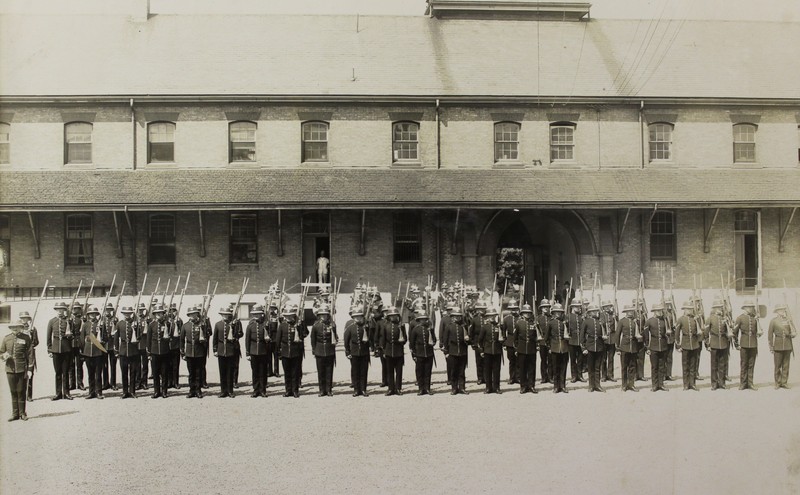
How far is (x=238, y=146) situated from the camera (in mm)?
24266

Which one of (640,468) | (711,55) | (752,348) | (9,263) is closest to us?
(640,468)

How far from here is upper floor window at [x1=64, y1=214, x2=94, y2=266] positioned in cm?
2184

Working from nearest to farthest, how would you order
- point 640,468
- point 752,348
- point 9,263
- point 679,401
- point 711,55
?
1. point 640,468
2. point 679,401
3. point 752,348
4. point 9,263
5. point 711,55

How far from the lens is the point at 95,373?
42.4 feet

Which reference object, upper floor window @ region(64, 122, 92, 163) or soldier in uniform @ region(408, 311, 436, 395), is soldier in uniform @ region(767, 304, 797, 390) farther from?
upper floor window @ region(64, 122, 92, 163)

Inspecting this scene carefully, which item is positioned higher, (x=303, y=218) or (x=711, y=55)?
(x=711, y=55)

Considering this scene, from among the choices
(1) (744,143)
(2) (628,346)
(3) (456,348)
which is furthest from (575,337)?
(1) (744,143)

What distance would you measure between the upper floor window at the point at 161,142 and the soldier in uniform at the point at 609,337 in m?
16.1

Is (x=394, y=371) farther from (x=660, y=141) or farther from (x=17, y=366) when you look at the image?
(x=660, y=141)

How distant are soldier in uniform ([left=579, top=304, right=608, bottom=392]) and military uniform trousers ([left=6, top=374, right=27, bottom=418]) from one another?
9.56 metres

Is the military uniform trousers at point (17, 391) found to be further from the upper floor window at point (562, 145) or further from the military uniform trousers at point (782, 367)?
the upper floor window at point (562, 145)

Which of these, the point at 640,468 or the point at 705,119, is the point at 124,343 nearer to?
the point at 640,468

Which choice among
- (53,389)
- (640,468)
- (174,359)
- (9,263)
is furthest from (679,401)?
(9,263)

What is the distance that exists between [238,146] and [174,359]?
39.8 ft
